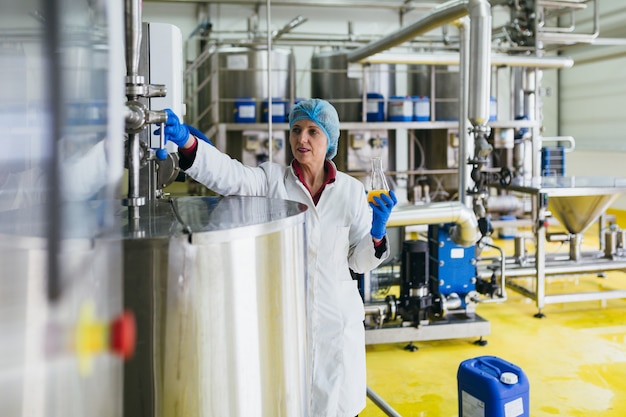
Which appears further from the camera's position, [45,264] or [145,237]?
[145,237]

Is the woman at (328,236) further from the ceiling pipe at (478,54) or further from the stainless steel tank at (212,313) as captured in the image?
the ceiling pipe at (478,54)

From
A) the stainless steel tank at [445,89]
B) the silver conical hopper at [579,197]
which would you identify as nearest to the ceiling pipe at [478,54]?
the silver conical hopper at [579,197]

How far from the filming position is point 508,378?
2131 millimetres

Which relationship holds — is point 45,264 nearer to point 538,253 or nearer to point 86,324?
point 86,324

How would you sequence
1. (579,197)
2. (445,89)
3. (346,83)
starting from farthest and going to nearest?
(445,89)
(346,83)
(579,197)

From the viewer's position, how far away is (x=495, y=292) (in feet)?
12.0

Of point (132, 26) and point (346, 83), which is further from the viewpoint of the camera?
point (346, 83)

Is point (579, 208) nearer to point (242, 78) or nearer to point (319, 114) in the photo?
point (319, 114)

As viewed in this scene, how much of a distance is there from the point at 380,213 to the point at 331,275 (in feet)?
0.82

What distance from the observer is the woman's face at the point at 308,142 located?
181cm

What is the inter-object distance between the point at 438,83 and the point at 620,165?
10.7 ft

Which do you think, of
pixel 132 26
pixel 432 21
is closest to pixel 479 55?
pixel 432 21

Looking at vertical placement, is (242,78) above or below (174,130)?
above

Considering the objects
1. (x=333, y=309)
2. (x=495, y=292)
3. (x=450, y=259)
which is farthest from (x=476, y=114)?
(x=333, y=309)
